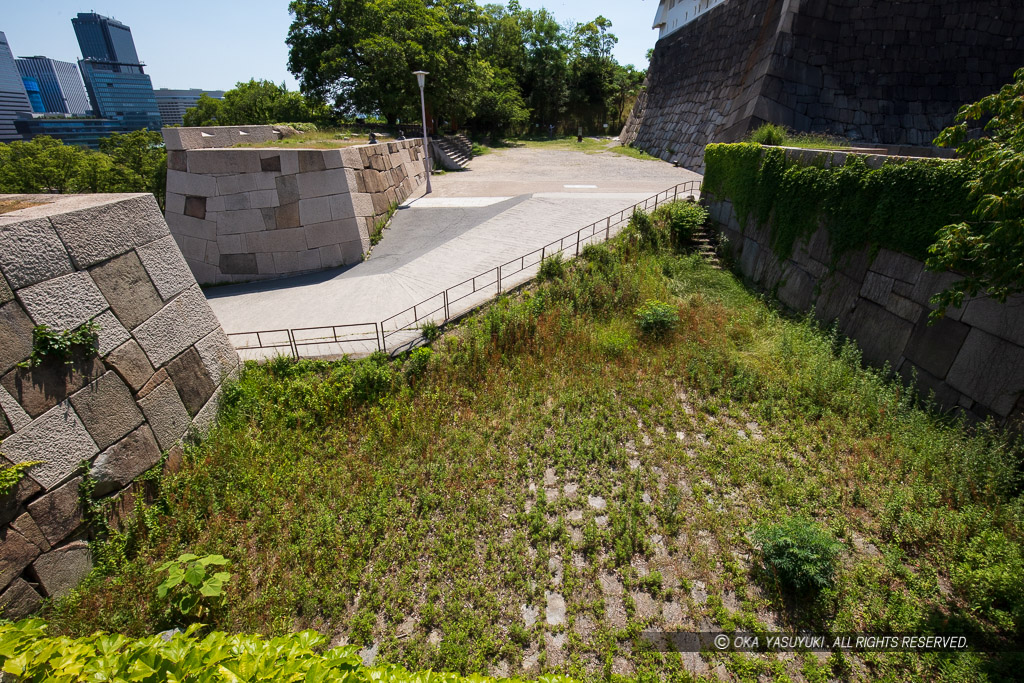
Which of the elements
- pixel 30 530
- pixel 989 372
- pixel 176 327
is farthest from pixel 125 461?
pixel 989 372

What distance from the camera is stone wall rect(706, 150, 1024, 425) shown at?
6.49 m

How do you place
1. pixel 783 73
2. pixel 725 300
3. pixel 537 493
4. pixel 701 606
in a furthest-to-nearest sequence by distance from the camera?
pixel 783 73 → pixel 725 300 → pixel 537 493 → pixel 701 606

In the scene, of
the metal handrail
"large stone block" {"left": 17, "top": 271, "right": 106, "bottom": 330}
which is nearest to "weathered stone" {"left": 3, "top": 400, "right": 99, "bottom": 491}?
"large stone block" {"left": 17, "top": 271, "right": 106, "bottom": 330}

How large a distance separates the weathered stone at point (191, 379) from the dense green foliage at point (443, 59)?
56.6 ft

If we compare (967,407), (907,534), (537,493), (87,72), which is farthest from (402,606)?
(87,72)

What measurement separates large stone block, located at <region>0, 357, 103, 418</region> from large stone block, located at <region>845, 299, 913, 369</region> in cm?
1205

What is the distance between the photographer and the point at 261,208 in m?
12.8

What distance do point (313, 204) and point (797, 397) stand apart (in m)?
12.5

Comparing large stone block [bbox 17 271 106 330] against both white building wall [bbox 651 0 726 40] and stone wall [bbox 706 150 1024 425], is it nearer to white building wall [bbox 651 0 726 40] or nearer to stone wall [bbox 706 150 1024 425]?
stone wall [bbox 706 150 1024 425]

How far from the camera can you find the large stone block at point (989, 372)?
6.35 meters

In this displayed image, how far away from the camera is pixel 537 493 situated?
→ 6367mm

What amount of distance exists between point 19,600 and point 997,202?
32.9 ft

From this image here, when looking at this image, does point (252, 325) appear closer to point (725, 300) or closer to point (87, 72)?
point (725, 300)

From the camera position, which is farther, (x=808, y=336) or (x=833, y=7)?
(x=833, y=7)
